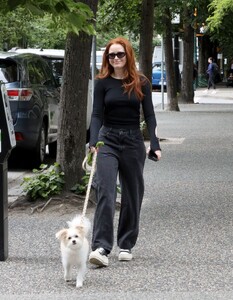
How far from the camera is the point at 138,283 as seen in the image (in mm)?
7137

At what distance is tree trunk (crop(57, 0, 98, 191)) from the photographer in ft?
37.2

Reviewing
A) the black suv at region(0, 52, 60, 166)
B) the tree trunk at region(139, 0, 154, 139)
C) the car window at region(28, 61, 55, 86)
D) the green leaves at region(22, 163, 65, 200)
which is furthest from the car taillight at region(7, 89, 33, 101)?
the tree trunk at region(139, 0, 154, 139)

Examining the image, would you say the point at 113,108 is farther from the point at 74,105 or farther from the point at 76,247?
the point at 74,105

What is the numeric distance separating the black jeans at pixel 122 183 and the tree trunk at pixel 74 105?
133 inches

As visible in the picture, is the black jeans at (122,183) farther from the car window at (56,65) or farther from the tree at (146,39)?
the tree at (146,39)

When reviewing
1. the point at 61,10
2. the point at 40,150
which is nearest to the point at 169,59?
the point at 40,150

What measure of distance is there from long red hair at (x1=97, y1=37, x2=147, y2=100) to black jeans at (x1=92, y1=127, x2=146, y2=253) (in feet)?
1.13

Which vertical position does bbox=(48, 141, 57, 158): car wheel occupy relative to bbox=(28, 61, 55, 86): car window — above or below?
below

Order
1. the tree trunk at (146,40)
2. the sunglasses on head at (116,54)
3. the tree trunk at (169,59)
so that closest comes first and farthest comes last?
the sunglasses on head at (116,54), the tree trunk at (146,40), the tree trunk at (169,59)

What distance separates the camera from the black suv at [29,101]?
47.9 ft

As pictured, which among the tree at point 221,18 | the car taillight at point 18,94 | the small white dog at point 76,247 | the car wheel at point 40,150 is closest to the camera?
the small white dog at point 76,247

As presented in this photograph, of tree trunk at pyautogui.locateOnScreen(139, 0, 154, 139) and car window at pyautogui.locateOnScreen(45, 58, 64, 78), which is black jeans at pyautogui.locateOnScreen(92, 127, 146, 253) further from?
tree trunk at pyautogui.locateOnScreen(139, 0, 154, 139)

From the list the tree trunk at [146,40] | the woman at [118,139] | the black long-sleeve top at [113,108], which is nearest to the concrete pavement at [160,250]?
the woman at [118,139]

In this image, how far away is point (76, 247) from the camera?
22.5 ft
